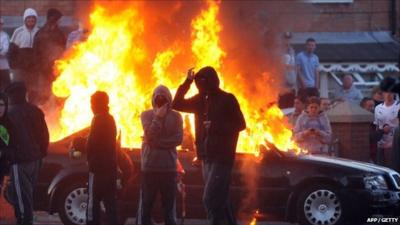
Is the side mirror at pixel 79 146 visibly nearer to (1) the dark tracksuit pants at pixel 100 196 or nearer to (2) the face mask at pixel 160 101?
(1) the dark tracksuit pants at pixel 100 196

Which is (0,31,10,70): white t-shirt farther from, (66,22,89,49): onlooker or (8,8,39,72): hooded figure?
(66,22,89,49): onlooker

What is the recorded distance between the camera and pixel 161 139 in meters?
12.0

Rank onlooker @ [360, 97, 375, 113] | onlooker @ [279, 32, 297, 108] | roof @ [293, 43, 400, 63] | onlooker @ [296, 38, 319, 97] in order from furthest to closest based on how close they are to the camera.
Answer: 1. roof @ [293, 43, 400, 63]
2. onlooker @ [296, 38, 319, 97]
3. onlooker @ [279, 32, 297, 108]
4. onlooker @ [360, 97, 375, 113]

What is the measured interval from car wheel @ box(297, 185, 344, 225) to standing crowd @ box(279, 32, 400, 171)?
4.80 ft

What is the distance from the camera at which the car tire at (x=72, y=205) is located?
1357cm

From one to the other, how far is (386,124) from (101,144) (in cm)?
644

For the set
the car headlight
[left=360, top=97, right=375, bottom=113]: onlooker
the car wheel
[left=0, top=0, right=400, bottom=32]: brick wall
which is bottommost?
the car wheel

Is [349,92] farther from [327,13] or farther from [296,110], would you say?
[327,13]

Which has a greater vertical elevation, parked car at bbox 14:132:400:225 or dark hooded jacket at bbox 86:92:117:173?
dark hooded jacket at bbox 86:92:117:173

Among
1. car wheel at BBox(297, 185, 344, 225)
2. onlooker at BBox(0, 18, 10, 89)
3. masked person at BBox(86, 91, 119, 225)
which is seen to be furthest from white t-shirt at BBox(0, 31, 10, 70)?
masked person at BBox(86, 91, 119, 225)

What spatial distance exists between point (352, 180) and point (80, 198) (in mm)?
3421

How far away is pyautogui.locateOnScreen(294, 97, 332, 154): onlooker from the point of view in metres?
16.3

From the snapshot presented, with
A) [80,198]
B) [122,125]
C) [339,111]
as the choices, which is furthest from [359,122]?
[80,198]

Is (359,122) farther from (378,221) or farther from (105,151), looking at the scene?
(105,151)
